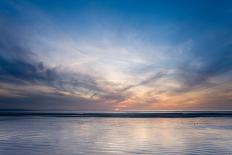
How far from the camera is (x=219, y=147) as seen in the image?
21422 mm

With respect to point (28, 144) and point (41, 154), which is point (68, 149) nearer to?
point (41, 154)

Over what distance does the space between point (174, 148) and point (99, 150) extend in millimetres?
5716

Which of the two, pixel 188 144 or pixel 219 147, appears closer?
pixel 219 147

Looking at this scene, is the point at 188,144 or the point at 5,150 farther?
the point at 188,144

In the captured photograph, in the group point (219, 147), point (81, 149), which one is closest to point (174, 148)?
point (219, 147)

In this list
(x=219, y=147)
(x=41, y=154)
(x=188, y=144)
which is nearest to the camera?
(x=41, y=154)

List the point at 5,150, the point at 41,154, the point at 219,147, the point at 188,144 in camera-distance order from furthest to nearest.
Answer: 1. the point at 188,144
2. the point at 219,147
3. the point at 5,150
4. the point at 41,154

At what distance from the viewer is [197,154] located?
18.5m

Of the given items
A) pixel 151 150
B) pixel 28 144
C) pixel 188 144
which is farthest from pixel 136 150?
pixel 28 144

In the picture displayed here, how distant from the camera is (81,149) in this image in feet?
66.5

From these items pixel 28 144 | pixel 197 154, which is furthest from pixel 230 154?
pixel 28 144

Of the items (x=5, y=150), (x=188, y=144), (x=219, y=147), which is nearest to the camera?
(x=5, y=150)

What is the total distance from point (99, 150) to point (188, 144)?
7.89m

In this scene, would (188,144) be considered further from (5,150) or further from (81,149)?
(5,150)
